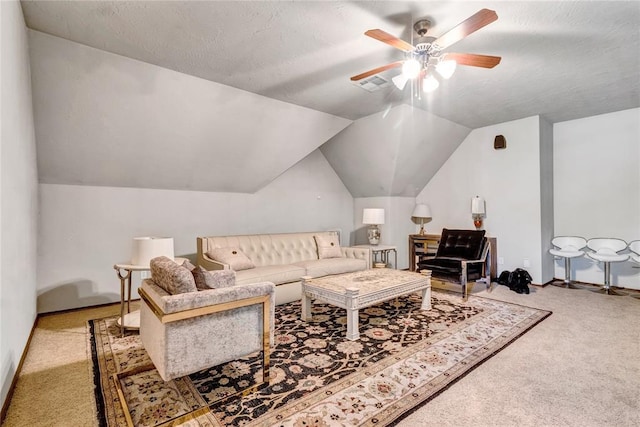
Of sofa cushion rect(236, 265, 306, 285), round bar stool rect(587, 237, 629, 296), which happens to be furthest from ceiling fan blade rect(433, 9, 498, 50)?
round bar stool rect(587, 237, 629, 296)

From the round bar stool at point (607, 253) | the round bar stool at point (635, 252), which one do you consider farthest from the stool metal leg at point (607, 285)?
the round bar stool at point (635, 252)

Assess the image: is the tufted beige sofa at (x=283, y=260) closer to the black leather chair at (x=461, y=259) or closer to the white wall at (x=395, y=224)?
the black leather chair at (x=461, y=259)

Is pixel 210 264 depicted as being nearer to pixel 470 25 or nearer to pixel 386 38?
pixel 386 38

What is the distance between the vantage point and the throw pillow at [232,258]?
3666 mm

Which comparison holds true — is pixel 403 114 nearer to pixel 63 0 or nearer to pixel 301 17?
pixel 301 17

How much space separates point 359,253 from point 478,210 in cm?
216

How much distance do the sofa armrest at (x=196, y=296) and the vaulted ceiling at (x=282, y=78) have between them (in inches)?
75.5

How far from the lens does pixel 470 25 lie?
1.89m

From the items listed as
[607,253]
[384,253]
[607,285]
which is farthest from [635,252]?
[384,253]

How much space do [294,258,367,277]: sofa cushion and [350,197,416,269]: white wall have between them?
1.35m

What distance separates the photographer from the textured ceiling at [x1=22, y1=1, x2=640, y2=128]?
7.06 ft

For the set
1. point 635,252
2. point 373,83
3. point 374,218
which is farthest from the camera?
point 374,218

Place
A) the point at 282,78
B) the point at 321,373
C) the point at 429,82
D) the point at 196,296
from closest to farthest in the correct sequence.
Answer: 1. the point at 196,296
2. the point at 321,373
3. the point at 429,82
4. the point at 282,78

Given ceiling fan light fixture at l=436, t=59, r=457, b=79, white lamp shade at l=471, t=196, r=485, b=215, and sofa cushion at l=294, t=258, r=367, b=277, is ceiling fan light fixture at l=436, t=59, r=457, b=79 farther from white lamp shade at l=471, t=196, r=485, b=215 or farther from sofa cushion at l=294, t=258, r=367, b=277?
white lamp shade at l=471, t=196, r=485, b=215
